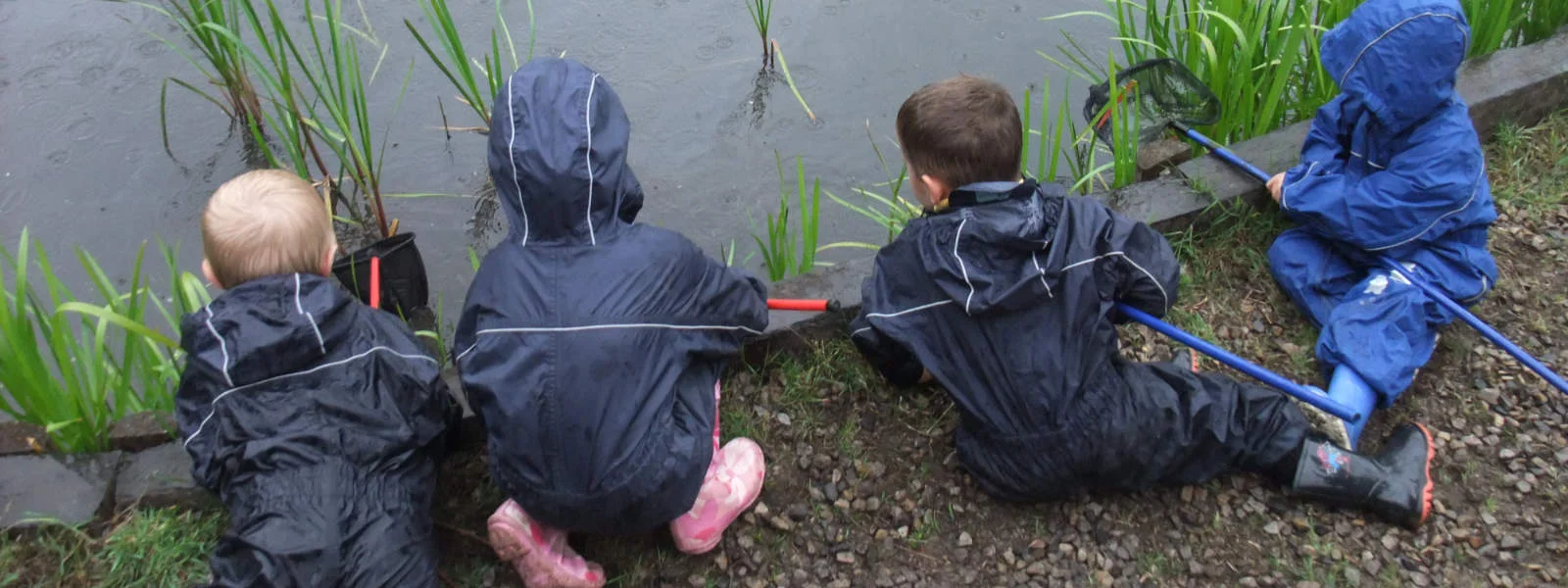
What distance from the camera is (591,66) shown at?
3.87 m

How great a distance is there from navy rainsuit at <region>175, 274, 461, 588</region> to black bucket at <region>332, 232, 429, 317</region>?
0.46 m

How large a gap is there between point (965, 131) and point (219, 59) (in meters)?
2.27

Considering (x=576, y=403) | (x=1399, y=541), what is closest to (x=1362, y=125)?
(x=1399, y=541)

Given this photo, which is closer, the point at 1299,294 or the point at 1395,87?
the point at 1395,87

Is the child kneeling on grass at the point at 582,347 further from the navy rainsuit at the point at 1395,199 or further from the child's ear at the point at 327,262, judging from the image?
the navy rainsuit at the point at 1395,199

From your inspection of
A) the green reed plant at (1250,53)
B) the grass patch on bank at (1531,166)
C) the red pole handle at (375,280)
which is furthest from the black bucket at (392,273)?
the grass patch on bank at (1531,166)

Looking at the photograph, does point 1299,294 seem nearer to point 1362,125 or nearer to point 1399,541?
point 1362,125

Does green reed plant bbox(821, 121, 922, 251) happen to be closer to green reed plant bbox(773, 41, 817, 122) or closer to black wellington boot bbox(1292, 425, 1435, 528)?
green reed plant bbox(773, 41, 817, 122)

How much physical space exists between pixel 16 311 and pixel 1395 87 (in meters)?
3.15

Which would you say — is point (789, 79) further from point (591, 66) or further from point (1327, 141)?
point (1327, 141)

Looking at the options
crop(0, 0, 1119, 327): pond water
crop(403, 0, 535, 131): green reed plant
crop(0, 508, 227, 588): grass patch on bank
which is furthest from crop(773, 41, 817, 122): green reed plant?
crop(0, 508, 227, 588): grass patch on bank

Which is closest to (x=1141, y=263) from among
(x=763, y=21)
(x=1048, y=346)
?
(x=1048, y=346)

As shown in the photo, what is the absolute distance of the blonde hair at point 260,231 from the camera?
83.3 inches

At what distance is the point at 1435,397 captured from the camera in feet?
8.55
